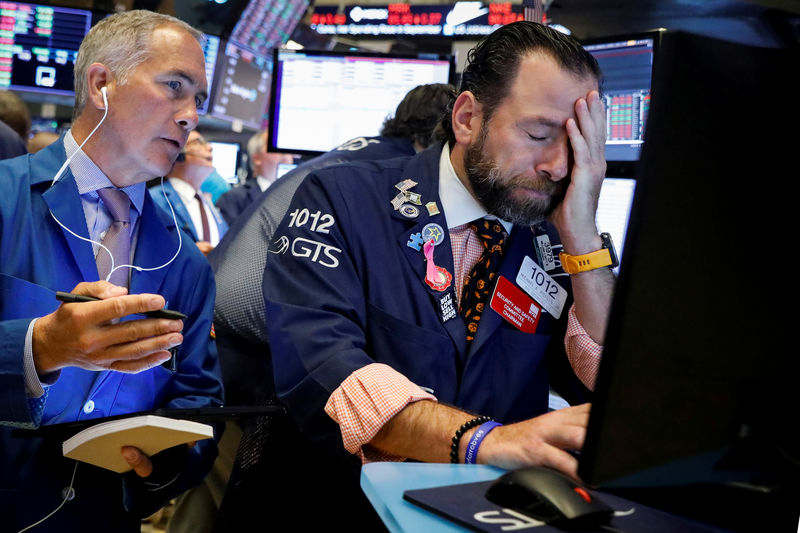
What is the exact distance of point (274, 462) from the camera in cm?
137

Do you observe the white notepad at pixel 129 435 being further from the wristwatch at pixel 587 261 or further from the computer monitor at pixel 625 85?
the computer monitor at pixel 625 85

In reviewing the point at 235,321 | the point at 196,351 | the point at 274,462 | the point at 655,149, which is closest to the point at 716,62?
the point at 655,149

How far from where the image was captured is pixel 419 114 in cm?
249

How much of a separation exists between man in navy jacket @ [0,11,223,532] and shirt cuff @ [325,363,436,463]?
0.28 meters

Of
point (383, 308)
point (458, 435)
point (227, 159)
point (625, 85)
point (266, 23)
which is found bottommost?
point (458, 435)

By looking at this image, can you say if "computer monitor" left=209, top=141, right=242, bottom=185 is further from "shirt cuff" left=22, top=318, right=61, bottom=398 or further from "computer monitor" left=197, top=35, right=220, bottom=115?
"shirt cuff" left=22, top=318, right=61, bottom=398

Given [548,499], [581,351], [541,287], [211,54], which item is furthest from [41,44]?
[548,499]

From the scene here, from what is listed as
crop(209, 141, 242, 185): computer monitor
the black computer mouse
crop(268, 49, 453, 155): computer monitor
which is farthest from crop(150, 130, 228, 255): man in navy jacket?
the black computer mouse

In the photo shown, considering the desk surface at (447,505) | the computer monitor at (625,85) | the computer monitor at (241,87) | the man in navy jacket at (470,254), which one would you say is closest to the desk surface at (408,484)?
the desk surface at (447,505)

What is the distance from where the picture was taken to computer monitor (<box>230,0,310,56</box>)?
4543mm

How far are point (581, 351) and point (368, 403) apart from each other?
0.57 m

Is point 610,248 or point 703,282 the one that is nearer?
point 703,282

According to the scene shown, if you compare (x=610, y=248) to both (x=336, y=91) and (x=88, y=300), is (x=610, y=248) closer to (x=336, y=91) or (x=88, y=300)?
(x=88, y=300)

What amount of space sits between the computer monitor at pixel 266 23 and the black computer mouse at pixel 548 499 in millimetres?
4063
